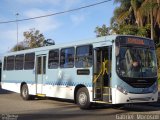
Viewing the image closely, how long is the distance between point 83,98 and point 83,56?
1884 mm

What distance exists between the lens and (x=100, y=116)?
1377 cm

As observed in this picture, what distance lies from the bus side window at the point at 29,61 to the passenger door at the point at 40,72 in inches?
26.5

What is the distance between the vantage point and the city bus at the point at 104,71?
14797mm

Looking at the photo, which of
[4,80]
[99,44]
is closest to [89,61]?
[99,44]

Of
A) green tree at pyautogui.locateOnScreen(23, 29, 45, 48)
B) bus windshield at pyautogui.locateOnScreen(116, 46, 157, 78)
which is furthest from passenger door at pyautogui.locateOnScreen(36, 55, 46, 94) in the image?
green tree at pyautogui.locateOnScreen(23, 29, 45, 48)

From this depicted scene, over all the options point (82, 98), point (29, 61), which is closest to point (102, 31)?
point (29, 61)

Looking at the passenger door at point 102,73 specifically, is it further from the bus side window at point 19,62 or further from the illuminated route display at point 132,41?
the bus side window at point 19,62

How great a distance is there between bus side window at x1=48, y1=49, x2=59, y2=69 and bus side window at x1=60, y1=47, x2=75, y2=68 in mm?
553

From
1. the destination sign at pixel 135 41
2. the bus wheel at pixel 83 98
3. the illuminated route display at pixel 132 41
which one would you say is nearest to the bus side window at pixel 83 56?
the bus wheel at pixel 83 98

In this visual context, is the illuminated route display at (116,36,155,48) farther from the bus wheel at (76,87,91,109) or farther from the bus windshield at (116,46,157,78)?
the bus wheel at (76,87,91,109)

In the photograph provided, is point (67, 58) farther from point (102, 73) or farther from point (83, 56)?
point (102, 73)

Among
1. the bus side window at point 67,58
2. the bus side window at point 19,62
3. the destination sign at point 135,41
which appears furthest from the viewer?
the bus side window at point 19,62

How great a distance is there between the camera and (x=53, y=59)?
19234mm

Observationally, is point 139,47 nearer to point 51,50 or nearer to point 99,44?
point 99,44
